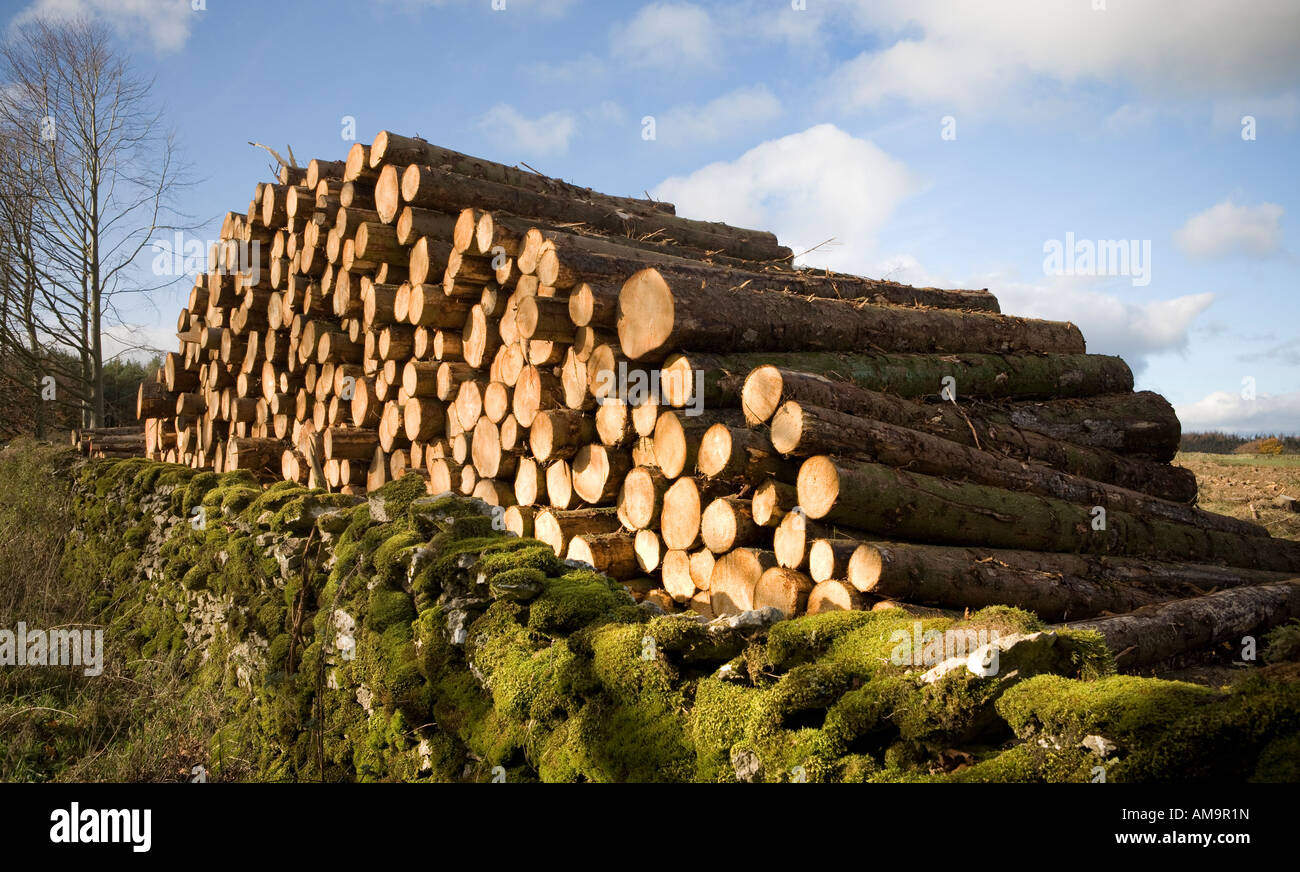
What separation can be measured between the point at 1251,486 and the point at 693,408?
1348 cm

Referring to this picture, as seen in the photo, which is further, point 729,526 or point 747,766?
point 729,526

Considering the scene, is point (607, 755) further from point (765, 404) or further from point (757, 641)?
point (765, 404)

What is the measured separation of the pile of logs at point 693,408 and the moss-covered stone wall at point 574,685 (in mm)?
1263

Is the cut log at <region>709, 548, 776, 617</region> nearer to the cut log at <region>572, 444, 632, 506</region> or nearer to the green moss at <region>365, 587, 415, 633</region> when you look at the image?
the cut log at <region>572, 444, 632, 506</region>

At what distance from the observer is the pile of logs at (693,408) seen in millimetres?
4789

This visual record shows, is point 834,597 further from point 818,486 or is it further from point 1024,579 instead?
point 1024,579

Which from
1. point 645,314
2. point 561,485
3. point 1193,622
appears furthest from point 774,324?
point 1193,622

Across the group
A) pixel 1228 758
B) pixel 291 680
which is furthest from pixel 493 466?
pixel 1228 758

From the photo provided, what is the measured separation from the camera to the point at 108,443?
13.9 meters

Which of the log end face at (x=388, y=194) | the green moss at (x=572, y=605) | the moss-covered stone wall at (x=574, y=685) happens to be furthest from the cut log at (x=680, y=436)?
the log end face at (x=388, y=194)

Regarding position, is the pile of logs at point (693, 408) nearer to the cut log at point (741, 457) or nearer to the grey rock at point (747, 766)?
the cut log at point (741, 457)

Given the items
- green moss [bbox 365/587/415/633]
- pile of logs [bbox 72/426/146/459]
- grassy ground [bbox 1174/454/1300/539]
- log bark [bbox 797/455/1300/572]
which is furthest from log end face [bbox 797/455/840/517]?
pile of logs [bbox 72/426/146/459]

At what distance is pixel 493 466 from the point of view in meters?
6.57
